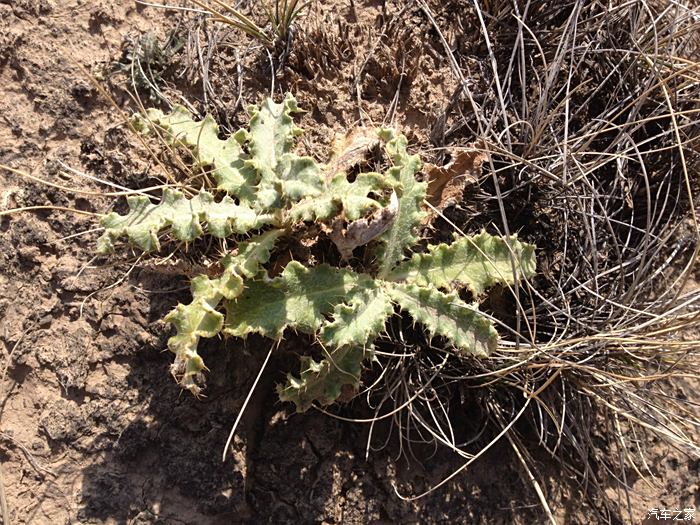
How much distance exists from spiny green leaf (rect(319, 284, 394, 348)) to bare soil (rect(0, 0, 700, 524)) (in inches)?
12.9

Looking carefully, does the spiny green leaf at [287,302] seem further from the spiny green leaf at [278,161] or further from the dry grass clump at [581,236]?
the dry grass clump at [581,236]

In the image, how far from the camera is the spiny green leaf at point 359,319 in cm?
180

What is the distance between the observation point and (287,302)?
6.16ft

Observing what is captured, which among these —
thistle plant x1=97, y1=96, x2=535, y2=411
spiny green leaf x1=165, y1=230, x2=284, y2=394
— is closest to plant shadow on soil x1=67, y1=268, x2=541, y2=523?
thistle plant x1=97, y1=96, x2=535, y2=411

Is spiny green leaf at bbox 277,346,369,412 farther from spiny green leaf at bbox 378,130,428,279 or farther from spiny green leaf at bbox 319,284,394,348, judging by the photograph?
spiny green leaf at bbox 378,130,428,279

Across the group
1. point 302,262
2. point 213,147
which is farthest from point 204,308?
point 213,147

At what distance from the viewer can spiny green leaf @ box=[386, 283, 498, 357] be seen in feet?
6.41

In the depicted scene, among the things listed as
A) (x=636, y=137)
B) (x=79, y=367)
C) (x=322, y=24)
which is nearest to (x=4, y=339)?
(x=79, y=367)

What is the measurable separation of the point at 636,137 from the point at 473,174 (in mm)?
827

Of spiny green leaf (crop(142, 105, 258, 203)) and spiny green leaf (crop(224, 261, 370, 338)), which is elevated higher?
spiny green leaf (crop(142, 105, 258, 203))

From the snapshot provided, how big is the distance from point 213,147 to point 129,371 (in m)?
0.80

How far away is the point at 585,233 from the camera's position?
7.70 ft

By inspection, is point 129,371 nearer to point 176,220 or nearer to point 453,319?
point 176,220

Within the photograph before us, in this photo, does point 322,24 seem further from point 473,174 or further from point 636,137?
point 636,137
